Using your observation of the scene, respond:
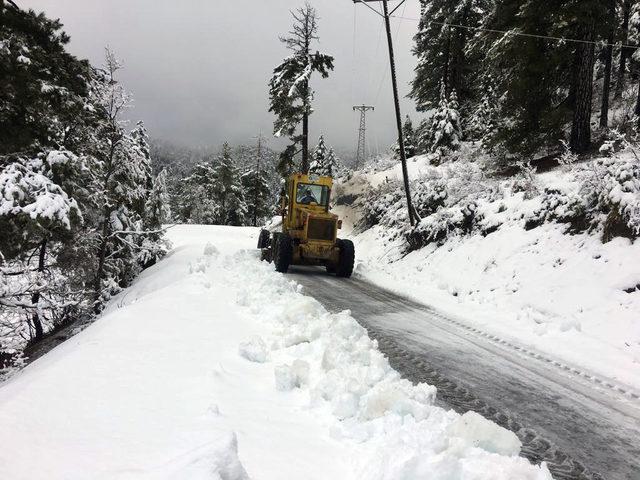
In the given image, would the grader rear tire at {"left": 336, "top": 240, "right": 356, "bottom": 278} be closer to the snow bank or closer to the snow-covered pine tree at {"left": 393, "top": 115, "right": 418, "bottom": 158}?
the snow bank

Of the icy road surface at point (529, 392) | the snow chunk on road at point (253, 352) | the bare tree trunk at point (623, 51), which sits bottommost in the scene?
the icy road surface at point (529, 392)

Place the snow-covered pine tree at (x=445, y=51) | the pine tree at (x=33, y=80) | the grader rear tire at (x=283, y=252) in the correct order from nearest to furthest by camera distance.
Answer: the pine tree at (x=33, y=80) → the grader rear tire at (x=283, y=252) → the snow-covered pine tree at (x=445, y=51)

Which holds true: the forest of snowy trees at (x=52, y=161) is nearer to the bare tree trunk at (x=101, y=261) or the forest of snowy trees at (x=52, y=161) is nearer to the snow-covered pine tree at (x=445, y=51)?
the bare tree trunk at (x=101, y=261)

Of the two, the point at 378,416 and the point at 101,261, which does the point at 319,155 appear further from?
the point at 378,416

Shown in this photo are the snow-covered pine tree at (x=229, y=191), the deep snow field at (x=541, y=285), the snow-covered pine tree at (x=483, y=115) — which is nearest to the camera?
the deep snow field at (x=541, y=285)

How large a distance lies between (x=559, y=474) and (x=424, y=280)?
→ 989 centimetres

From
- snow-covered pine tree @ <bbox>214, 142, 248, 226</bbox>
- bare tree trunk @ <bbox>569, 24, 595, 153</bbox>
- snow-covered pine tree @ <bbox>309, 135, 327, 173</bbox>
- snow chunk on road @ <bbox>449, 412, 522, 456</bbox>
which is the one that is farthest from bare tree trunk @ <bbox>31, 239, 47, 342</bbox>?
snow-covered pine tree @ <bbox>309, 135, 327, 173</bbox>

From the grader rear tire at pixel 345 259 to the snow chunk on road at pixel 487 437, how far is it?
1107 centimetres

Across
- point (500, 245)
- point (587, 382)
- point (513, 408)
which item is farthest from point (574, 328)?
point (500, 245)

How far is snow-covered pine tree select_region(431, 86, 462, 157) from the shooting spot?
25516 millimetres

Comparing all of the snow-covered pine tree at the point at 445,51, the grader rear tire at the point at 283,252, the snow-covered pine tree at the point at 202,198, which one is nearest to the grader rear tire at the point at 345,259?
the grader rear tire at the point at 283,252

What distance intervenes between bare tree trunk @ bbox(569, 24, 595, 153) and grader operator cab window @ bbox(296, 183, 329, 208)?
8.22 m

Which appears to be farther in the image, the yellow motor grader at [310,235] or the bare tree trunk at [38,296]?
the bare tree trunk at [38,296]

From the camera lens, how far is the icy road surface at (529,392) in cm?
366
